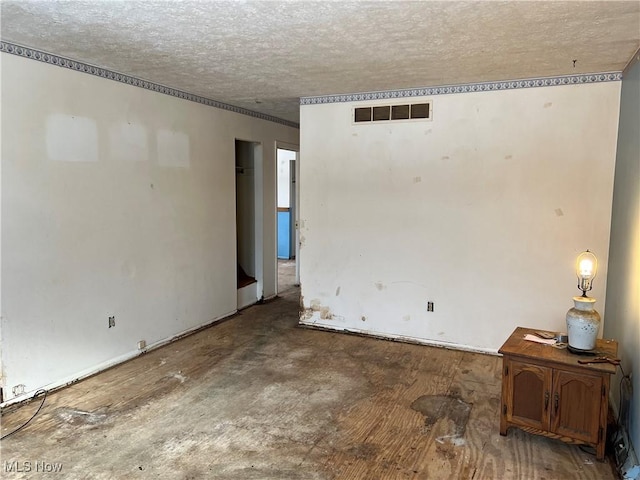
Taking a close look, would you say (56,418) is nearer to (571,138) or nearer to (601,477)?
(601,477)

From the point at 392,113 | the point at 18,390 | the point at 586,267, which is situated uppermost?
the point at 392,113

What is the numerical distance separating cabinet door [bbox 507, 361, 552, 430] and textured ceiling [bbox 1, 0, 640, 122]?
6.46 ft

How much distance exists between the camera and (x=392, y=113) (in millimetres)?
4348

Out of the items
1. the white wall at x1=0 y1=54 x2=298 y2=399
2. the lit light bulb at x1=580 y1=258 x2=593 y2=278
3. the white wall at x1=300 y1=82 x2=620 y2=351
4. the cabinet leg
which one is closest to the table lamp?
the lit light bulb at x1=580 y1=258 x2=593 y2=278

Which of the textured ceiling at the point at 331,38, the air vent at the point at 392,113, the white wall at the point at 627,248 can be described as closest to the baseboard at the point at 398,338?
the white wall at the point at 627,248

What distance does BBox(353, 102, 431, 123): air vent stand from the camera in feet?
13.8

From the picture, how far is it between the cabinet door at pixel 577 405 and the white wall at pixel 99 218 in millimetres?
3317

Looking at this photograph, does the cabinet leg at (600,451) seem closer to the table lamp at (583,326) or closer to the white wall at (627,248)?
the white wall at (627,248)

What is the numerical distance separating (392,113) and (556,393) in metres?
2.84

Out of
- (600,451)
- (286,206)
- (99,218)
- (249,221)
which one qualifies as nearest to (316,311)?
(249,221)

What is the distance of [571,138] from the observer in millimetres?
3701

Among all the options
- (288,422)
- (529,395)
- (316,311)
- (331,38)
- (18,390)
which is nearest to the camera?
(529,395)

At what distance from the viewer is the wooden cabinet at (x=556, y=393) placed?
2439mm

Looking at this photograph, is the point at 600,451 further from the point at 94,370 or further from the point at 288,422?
the point at 94,370
